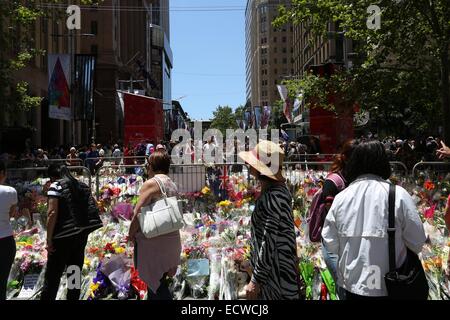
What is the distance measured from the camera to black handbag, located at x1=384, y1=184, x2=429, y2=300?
3238mm

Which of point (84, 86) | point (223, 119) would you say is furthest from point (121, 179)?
point (223, 119)

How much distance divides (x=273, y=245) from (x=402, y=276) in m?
0.93

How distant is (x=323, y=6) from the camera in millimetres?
15867

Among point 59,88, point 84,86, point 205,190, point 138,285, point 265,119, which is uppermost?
point 265,119

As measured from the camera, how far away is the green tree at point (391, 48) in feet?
47.7

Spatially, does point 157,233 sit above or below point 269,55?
below

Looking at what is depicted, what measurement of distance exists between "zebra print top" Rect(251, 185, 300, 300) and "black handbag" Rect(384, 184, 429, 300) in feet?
2.67

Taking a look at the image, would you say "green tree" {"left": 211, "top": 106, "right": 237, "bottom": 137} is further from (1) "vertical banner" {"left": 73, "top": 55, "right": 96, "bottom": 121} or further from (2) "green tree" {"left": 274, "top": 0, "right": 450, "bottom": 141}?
(2) "green tree" {"left": 274, "top": 0, "right": 450, "bottom": 141}

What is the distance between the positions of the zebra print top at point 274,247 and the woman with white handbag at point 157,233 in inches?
43.6

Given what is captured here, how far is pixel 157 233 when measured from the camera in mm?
4738

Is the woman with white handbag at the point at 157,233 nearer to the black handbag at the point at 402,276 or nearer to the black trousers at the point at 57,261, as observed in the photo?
the black trousers at the point at 57,261

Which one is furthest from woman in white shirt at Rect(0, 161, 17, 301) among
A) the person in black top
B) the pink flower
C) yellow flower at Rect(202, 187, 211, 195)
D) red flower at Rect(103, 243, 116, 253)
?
the pink flower

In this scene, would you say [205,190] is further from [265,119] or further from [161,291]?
[265,119]
